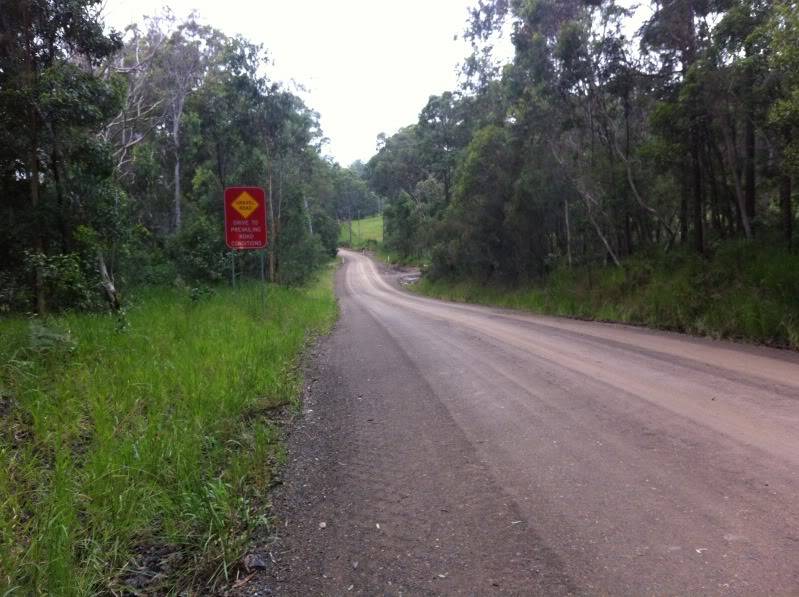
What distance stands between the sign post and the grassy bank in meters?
9.48

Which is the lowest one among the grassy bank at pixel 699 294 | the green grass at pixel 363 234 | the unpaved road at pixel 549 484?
the unpaved road at pixel 549 484

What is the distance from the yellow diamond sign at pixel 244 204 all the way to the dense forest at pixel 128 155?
2.39m

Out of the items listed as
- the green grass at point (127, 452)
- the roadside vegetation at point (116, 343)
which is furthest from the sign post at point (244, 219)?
the green grass at point (127, 452)

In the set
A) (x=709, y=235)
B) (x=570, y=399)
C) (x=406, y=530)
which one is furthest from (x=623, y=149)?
(x=406, y=530)

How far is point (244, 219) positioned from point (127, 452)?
7744 mm

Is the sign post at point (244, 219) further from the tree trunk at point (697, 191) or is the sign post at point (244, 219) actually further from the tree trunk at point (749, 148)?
the tree trunk at point (697, 191)

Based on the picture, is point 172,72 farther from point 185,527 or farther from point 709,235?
point 185,527

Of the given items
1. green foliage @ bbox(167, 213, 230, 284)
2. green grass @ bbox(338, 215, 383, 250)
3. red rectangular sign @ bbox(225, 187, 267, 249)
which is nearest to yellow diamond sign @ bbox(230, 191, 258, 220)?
red rectangular sign @ bbox(225, 187, 267, 249)

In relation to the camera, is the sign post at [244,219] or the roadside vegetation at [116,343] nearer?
the roadside vegetation at [116,343]

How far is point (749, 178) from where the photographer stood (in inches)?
594

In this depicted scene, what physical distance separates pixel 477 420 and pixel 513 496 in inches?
74.5

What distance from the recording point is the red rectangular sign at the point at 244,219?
38.0 ft

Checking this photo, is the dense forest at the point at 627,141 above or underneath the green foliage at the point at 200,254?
above

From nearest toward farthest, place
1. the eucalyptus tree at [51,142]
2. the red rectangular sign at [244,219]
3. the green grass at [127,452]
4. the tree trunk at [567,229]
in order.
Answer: the green grass at [127,452]
the eucalyptus tree at [51,142]
the red rectangular sign at [244,219]
the tree trunk at [567,229]
